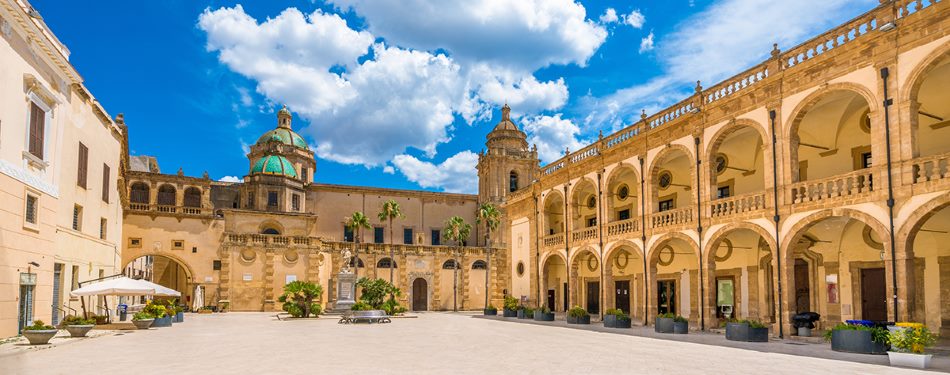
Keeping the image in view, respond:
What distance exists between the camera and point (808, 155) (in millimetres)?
25578

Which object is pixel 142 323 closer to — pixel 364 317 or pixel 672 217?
pixel 364 317

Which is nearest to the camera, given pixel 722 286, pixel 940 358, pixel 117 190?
pixel 940 358

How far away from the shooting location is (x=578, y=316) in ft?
107

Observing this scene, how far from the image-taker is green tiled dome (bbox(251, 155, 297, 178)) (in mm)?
60562

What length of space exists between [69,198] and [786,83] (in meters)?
26.9

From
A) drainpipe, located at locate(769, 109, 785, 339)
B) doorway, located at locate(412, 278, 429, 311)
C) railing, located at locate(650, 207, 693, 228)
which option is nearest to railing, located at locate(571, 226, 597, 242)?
railing, located at locate(650, 207, 693, 228)

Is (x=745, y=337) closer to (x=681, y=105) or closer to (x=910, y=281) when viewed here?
(x=910, y=281)

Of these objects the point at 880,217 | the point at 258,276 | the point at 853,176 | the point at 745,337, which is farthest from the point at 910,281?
the point at 258,276

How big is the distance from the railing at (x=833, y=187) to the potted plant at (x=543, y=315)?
16661mm

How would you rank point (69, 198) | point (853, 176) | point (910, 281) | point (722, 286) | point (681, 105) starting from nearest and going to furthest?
point (910, 281) → point (853, 176) → point (69, 198) → point (681, 105) → point (722, 286)

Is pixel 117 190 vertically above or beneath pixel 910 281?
above

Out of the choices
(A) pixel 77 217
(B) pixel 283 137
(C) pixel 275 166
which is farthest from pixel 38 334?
(B) pixel 283 137

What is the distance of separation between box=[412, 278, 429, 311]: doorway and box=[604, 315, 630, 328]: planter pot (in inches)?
1223

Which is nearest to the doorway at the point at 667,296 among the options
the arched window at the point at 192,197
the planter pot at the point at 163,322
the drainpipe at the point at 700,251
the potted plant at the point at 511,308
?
the drainpipe at the point at 700,251
